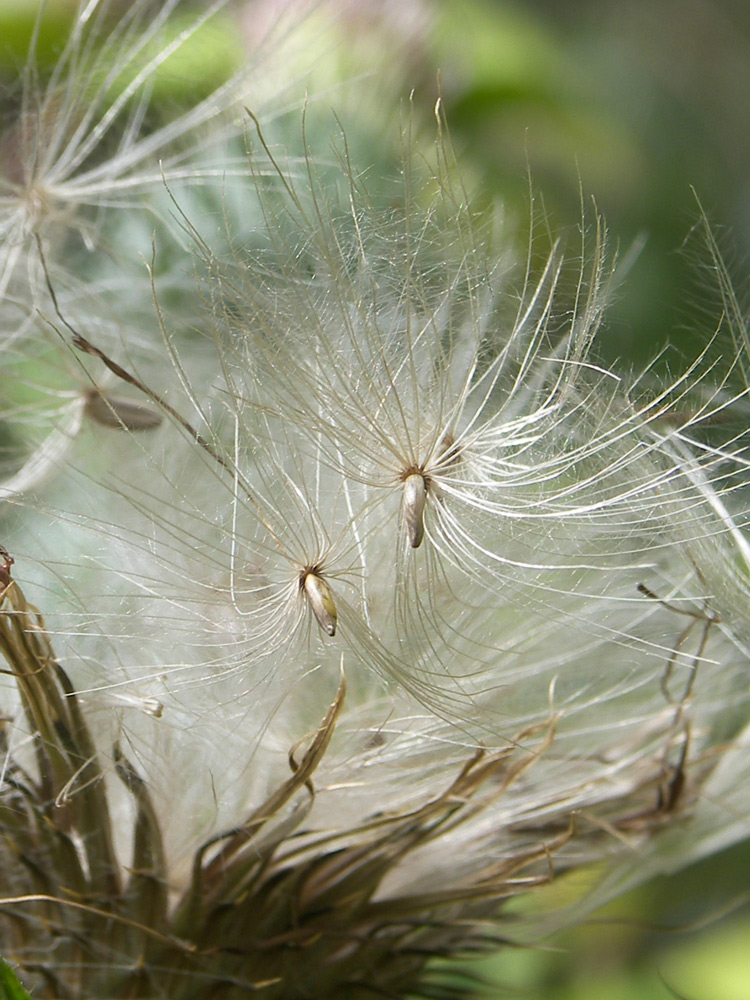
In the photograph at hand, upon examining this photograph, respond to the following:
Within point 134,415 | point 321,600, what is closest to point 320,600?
point 321,600

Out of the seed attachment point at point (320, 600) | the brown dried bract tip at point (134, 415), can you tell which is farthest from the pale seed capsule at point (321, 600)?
the brown dried bract tip at point (134, 415)

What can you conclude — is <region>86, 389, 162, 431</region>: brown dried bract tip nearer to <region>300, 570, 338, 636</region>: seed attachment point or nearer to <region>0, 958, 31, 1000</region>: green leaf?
<region>300, 570, 338, 636</region>: seed attachment point

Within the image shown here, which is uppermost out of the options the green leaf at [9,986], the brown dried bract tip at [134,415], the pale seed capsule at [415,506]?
the brown dried bract tip at [134,415]

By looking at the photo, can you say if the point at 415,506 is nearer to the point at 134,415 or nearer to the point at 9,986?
the point at 134,415

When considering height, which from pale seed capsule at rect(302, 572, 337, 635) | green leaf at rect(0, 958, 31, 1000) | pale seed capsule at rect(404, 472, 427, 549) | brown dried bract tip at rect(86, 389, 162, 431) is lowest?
green leaf at rect(0, 958, 31, 1000)

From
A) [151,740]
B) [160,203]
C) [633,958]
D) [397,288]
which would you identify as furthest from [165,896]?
[633,958]

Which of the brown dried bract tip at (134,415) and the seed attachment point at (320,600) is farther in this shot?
the brown dried bract tip at (134,415)

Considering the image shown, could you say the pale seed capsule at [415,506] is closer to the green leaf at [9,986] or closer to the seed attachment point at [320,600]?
the seed attachment point at [320,600]

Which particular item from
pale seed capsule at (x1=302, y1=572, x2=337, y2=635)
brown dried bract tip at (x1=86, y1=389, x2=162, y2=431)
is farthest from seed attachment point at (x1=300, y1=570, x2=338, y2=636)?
brown dried bract tip at (x1=86, y1=389, x2=162, y2=431)
